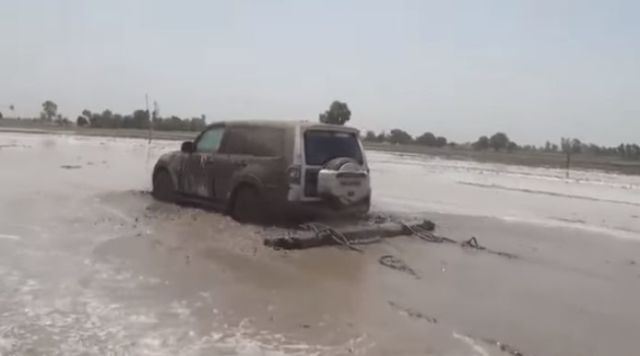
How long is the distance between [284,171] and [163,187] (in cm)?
410

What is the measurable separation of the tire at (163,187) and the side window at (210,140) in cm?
113

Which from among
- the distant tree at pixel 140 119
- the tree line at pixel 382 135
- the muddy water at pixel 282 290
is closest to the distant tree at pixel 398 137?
the tree line at pixel 382 135

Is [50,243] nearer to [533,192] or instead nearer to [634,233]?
[634,233]

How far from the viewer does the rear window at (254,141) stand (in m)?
10.3

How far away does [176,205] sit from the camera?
1266 cm

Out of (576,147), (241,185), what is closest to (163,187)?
(241,185)

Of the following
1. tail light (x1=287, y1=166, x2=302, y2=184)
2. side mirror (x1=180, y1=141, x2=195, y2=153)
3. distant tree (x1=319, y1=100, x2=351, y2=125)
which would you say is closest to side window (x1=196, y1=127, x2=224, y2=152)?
side mirror (x1=180, y1=141, x2=195, y2=153)

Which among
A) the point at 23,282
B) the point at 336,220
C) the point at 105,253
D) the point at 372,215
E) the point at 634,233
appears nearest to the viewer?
the point at 23,282

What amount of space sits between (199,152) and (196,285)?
5453mm

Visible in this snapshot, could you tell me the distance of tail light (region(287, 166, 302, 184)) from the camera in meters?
9.84

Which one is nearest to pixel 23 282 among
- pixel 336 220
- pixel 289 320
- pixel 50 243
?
pixel 50 243

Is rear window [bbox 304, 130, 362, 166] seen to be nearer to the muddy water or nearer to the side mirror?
the muddy water

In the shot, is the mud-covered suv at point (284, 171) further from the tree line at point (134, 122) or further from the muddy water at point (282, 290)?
the tree line at point (134, 122)

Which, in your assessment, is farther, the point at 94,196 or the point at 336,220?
the point at 94,196
